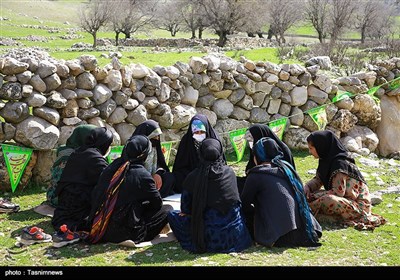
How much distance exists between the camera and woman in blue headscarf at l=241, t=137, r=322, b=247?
556cm

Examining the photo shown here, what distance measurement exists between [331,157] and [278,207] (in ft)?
4.16

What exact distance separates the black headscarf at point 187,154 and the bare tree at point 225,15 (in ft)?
105

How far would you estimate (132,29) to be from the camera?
4941 cm

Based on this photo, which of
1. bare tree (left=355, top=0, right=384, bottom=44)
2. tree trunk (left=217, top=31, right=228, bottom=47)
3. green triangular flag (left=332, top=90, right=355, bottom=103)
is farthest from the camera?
bare tree (left=355, top=0, right=384, bottom=44)

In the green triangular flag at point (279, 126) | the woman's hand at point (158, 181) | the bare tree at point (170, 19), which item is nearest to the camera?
the woman's hand at point (158, 181)

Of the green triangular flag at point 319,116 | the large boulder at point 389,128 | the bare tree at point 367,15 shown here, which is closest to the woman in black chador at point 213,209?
the green triangular flag at point 319,116

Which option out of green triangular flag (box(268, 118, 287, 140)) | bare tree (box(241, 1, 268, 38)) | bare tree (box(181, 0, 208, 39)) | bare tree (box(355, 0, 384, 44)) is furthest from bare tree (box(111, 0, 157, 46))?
green triangular flag (box(268, 118, 287, 140))

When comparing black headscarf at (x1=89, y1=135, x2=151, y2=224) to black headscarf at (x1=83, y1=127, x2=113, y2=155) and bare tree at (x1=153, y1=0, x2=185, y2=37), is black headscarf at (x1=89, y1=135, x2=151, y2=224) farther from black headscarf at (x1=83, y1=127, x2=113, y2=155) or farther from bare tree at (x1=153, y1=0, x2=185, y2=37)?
bare tree at (x1=153, y1=0, x2=185, y2=37)

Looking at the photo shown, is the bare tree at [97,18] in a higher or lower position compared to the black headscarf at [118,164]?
higher

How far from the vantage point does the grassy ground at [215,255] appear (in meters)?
5.17

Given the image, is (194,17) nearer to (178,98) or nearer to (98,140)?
(178,98)

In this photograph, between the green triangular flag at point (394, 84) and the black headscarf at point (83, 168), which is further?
the green triangular flag at point (394, 84)

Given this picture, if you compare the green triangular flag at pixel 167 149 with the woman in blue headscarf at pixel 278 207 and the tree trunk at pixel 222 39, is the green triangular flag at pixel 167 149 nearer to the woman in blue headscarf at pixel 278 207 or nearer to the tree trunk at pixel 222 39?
the woman in blue headscarf at pixel 278 207

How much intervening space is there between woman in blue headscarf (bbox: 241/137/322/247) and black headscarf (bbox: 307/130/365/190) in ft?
2.63
